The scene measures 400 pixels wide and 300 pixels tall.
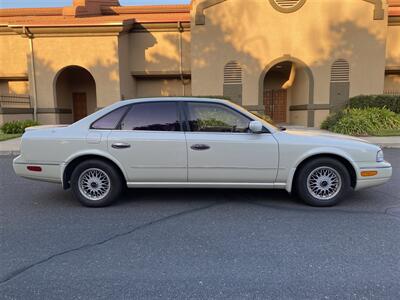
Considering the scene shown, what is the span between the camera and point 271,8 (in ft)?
52.6

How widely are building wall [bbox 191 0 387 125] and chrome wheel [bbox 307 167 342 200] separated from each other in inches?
491

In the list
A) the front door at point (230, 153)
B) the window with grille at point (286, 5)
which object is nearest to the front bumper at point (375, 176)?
the front door at point (230, 153)

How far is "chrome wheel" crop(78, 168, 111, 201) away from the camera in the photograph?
4586mm

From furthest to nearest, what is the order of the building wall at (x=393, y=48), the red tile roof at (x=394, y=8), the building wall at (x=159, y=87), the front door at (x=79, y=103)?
the front door at (x=79, y=103)
the building wall at (x=159, y=87)
the building wall at (x=393, y=48)
the red tile roof at (x=394, y=8)

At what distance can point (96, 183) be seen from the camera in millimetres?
4598

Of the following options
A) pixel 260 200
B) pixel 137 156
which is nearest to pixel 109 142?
pixel 137 156

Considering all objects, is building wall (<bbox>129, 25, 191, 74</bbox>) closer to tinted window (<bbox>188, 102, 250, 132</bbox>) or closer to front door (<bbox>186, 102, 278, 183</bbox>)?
tinted window (<bbox>188, 102, 250, 132</bbox>)

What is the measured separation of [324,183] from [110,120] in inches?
131

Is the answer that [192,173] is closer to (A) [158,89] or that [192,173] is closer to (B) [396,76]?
(A) [158,89]

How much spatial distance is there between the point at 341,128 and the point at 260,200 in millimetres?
9488

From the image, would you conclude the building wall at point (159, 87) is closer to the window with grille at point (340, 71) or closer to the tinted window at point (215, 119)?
the window with grille at point (340, 71)

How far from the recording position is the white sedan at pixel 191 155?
4.41 metres

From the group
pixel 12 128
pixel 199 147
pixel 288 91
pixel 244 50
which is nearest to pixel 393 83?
pixel 288 91

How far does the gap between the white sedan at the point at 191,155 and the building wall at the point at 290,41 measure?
1230 centimetres
